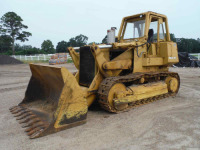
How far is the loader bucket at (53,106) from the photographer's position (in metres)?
3.66

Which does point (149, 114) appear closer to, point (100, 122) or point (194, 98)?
point (100, 122)

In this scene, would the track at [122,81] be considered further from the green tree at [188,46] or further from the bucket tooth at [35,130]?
the green tree at [188,46]

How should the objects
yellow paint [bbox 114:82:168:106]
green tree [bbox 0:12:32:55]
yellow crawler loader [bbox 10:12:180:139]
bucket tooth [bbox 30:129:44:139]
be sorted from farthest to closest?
green tree [bbox 0:12:32:55]
yellow paint [bbox 114:82:168:106]
yellow crawler loader [bbox 10:12:180:139]
bucket tooth [bbox 30:129:44:139]

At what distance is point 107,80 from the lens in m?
4.70

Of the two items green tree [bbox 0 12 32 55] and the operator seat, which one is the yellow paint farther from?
green tree [bbox 0 12 32 55]

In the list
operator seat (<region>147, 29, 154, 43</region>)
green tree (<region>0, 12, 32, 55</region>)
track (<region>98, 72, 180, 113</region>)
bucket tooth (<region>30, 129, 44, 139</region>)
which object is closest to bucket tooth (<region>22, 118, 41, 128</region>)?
bucket tooth (<region>30, 129, 44, 139</region>)

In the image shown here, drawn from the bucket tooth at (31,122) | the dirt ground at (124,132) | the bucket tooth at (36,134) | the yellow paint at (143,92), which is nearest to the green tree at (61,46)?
the yellow paint at (143,92)

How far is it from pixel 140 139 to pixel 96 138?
2.74 feet

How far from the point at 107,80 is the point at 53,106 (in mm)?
1530

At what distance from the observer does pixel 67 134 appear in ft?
11.7

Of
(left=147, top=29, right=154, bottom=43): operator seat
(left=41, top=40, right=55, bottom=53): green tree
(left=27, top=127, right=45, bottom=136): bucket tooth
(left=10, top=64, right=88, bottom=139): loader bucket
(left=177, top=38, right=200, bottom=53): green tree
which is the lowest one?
(left=27, top=127, right=45, bottom=136): bucket tooth

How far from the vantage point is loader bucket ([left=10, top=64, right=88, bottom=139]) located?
3.66m

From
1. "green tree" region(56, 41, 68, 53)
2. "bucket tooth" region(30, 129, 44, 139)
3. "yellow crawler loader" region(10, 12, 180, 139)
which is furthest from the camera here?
"green tree" region(56, 41, 68, 53)

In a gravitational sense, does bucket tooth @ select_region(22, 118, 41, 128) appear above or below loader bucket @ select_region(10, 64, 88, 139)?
below
